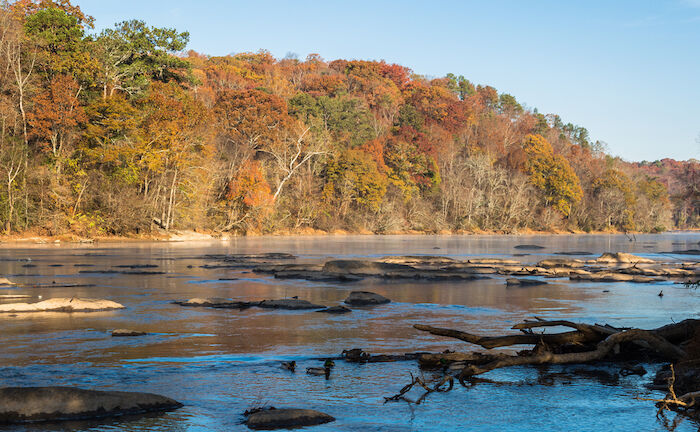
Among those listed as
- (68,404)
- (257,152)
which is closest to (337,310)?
(68,404)

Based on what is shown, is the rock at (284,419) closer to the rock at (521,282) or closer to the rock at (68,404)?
the rock at (68,404)

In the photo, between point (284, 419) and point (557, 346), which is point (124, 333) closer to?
point (284, 419)

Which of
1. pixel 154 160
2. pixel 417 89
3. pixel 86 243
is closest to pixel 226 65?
pixel 417 89

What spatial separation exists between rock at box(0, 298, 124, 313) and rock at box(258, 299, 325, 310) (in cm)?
270

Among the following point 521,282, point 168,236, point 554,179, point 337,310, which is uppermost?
point 554,179

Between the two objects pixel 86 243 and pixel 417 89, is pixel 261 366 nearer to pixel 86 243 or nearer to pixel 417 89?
pixel 86 243

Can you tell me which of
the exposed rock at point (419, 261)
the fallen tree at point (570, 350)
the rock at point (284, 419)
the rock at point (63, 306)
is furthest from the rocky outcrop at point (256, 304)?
the exposed rock at point (419, 261)

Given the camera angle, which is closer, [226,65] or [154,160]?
[154,160]

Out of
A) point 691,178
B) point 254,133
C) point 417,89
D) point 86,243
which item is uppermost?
point 417,89

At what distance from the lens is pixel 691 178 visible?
4222 centimetres

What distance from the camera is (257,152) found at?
6681cm

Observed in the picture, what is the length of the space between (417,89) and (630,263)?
7210cm

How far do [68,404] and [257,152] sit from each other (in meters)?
62.2

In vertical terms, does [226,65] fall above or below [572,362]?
above
